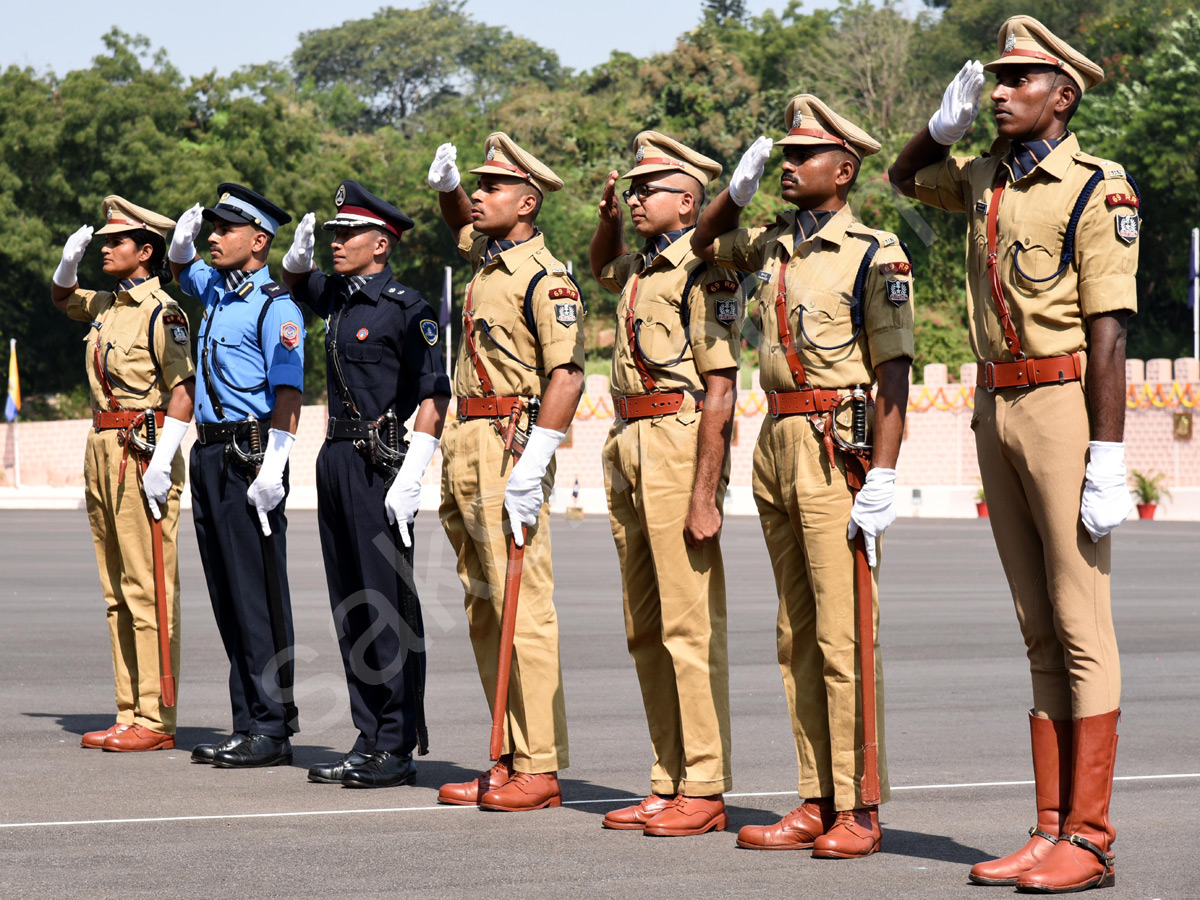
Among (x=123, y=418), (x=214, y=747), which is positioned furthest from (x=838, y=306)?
(x=123, y=418)

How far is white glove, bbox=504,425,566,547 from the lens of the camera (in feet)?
21.2

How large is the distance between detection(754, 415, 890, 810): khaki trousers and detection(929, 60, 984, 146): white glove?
108 centimetres

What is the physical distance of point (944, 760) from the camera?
771cm

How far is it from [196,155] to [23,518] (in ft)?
58.7

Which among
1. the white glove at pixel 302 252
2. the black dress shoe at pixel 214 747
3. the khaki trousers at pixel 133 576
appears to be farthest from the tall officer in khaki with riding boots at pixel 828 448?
the khaki trousers at pixel 133 576

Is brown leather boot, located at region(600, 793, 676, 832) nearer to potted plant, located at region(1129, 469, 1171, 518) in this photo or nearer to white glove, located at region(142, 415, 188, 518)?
white glove, located at region(142, 415, 188, 518)

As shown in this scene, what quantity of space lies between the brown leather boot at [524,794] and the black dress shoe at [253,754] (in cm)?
143

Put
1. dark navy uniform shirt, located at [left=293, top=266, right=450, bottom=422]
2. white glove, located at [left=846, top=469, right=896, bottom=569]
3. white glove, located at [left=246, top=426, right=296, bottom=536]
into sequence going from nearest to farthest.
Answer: white glove, located at [left=846, top=469, right=896, bottom=569]
dark navy uniform shirt, located at [left=293, top=266, right=450, bottom=422]
white glove, located at [left=246, top=426, right=296, bottom=536]

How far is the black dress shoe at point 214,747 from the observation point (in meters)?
7.64

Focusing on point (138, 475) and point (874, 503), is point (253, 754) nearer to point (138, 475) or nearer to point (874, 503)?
point (138, 475)

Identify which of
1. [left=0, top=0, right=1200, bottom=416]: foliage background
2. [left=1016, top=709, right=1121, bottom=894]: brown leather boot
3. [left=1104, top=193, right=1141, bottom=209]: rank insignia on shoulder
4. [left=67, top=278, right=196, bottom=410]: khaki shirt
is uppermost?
[left=0, top=0, right=1200, bottom=416]: foliage background

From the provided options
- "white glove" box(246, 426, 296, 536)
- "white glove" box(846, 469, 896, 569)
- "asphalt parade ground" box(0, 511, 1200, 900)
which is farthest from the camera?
"white glove" box(246, 426, 296, 536)

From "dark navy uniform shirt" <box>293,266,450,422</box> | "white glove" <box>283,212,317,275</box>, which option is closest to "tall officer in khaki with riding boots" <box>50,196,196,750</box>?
"white glove" <box>283,212,317,275</box>

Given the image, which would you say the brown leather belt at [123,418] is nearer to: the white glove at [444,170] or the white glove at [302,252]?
the white glove at [302,252]
